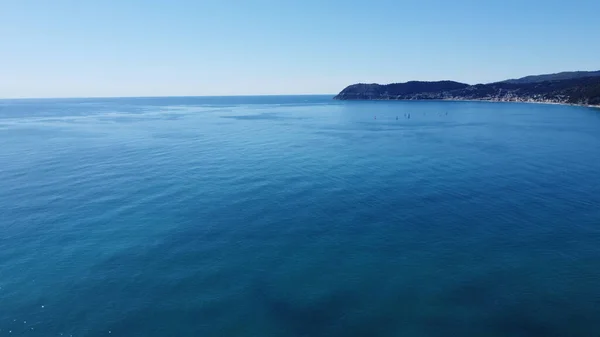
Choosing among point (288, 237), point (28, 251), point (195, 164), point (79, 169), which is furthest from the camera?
point (195, 164)

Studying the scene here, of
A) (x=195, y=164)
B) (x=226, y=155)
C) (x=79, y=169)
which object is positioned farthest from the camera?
(x=226, y=155)

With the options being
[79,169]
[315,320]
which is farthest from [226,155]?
[315,320]

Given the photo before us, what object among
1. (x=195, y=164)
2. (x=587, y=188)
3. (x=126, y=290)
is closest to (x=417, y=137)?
(x=587, y=188)

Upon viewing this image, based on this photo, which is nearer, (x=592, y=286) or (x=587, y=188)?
(x=592, y=286)

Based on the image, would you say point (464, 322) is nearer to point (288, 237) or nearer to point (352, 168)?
point (288, 237)

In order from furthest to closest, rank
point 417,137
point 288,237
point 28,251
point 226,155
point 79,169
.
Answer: point 417,137 < point 226,155 < point 79,169 < point 288,237 < point 28,251

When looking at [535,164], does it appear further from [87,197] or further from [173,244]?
[87,197]
